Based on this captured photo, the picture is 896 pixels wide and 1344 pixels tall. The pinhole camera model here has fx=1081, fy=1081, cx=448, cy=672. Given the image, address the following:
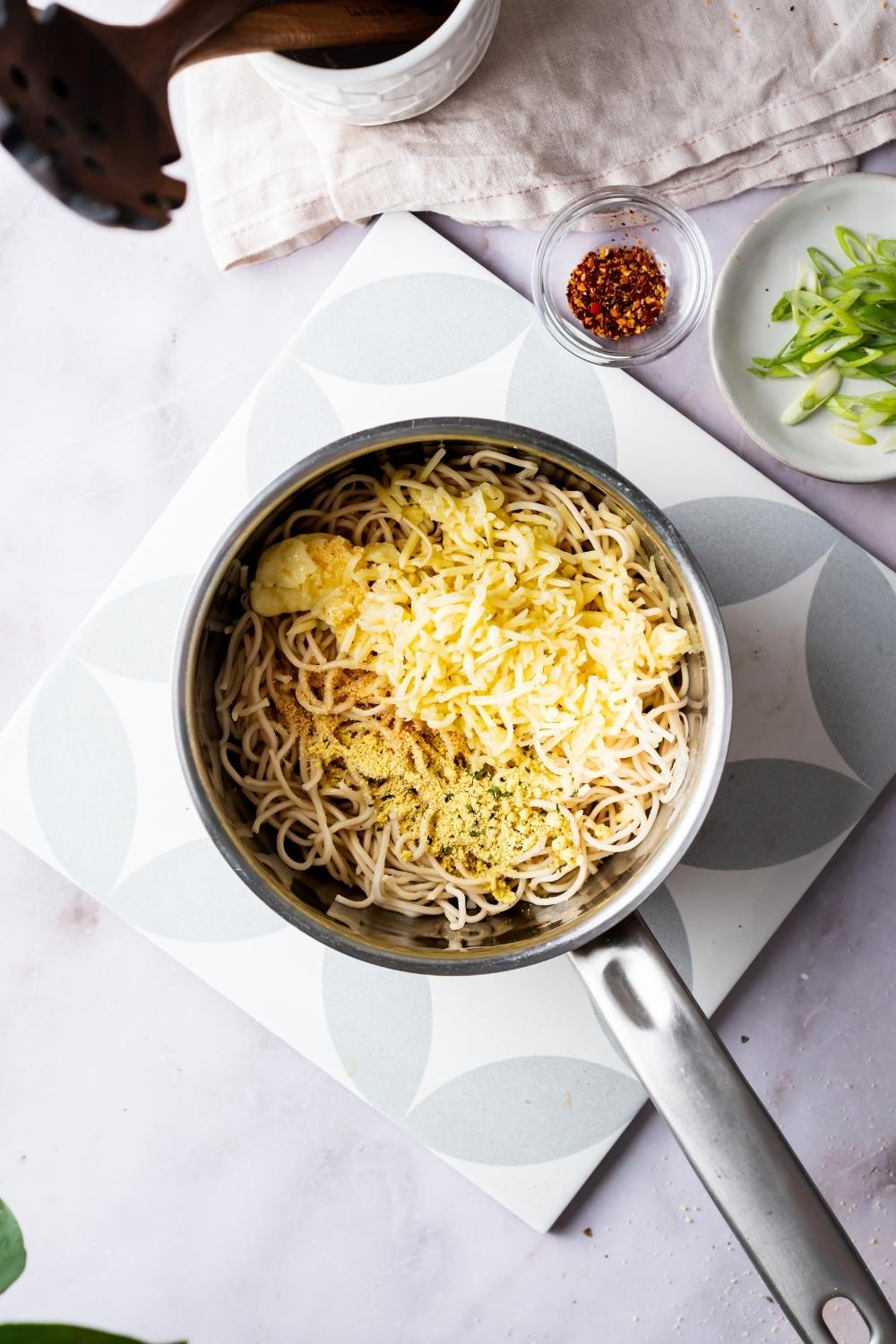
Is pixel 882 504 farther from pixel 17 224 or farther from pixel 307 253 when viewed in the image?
pixel 17 224

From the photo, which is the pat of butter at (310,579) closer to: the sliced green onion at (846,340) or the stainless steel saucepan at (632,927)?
the stainless steel saucepan at (632,927)

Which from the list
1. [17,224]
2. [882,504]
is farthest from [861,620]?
[17,224]

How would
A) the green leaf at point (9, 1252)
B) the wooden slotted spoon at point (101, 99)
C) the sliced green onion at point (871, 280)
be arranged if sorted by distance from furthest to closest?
the sliced green onion at point (871, 280) < the green leaf at point (9, 1252) < the wooden slotted spoon at point (101, 99)

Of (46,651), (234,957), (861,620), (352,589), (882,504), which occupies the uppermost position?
(882,504)

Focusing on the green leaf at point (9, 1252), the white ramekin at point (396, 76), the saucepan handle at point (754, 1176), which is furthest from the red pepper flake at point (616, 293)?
the green leaf at point (9, 1252)

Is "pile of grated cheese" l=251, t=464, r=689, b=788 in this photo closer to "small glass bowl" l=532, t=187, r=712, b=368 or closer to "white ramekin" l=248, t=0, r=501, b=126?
"small glass bowl" l=532, t=187, r=712, b=368
